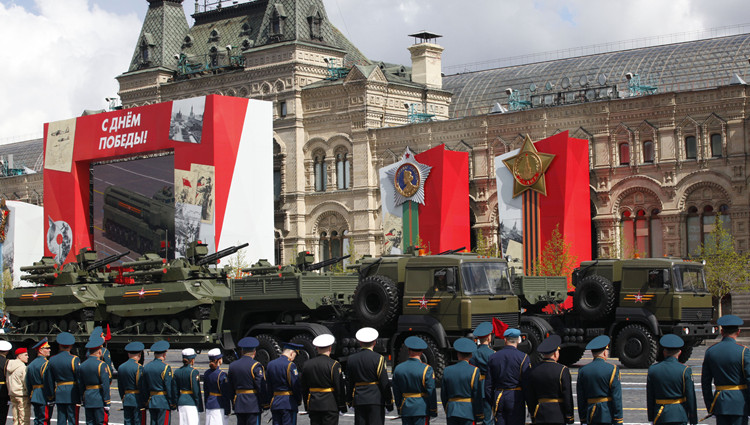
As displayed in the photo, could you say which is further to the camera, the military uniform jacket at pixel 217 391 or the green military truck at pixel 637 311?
the green military truck at pixel 637 311

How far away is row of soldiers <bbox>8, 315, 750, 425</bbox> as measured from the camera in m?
14.1

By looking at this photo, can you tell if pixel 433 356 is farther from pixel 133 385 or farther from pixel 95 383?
pixel 95 383

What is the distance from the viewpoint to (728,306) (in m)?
53.7

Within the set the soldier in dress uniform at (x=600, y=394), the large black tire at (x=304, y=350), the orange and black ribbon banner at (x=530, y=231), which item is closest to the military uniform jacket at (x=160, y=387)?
the soldier in dress uniform at (x=600, y=394)

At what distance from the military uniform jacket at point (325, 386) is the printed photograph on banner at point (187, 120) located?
46113mm

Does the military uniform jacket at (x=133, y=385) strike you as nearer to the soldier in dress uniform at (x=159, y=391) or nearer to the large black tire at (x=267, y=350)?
the soldier in dress uniform at (x=159, y=391)

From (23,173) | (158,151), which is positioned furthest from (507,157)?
(23,173)

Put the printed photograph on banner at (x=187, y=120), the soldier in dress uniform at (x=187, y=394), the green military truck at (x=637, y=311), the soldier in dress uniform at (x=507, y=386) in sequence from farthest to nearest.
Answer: the printed photograph on banner at (x=187, y=120), the green military truck at (x=637, y=311), the soldier in dress uniform at (x=187, y=394), the soldier in dress uniform at (x=507, y=386)

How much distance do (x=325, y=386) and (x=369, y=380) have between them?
2.17ft

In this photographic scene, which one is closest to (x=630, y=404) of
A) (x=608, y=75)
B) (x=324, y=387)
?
(x=324, y=387)

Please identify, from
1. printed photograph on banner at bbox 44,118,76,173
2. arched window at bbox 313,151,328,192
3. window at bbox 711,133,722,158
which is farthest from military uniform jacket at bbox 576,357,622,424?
printed photograph on banner at bbox 44,118,76,173

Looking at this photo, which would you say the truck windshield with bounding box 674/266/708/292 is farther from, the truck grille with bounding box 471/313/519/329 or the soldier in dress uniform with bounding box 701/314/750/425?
the soldier in dress uniform with bounding box 701/314/750/425

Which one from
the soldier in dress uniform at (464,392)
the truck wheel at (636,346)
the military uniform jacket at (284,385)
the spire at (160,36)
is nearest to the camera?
the soldier in dress uniform at (464,392)

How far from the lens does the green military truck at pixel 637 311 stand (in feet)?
96.9
